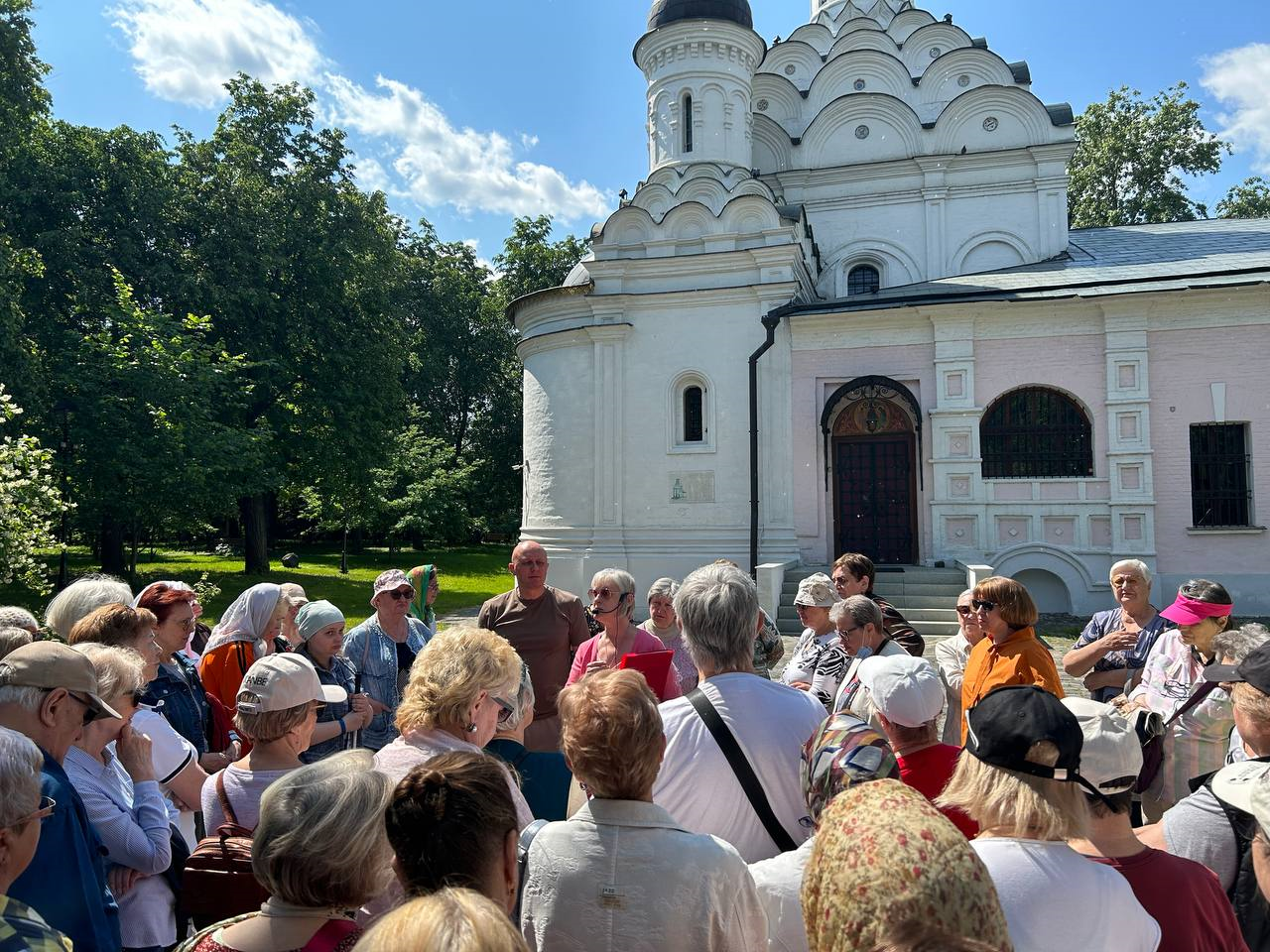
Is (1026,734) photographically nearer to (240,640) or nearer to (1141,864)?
(1141,864)

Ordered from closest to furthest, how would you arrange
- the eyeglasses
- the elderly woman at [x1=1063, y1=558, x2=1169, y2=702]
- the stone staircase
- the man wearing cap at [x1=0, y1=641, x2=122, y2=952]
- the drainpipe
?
the eyeglasses → the man wearing cap at [x1=0, y1=641, x2=122, y2=952] → the elderly woman at [x1=1063, y1=558, x2=1169, y2=702] → the stone staircase → the drainpipe

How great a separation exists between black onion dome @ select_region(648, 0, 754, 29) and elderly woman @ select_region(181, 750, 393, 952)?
60.4 ft

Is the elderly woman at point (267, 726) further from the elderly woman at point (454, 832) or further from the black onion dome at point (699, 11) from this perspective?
the black onion dome at point (699, 11)

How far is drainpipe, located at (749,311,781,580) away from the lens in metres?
14.7

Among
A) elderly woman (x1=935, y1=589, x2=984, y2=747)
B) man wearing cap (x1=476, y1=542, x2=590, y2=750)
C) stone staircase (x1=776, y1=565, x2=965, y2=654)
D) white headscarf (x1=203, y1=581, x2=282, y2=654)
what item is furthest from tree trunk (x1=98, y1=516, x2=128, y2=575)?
elderly woman (x1=935, y1=589, x2=984, y2=747)

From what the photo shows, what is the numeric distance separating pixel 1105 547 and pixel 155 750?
14329 mm

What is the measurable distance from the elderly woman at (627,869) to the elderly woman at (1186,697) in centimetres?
260

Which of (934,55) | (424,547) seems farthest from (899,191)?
(424,547)

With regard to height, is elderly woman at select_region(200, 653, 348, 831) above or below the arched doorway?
below

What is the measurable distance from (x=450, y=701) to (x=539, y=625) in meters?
2.56

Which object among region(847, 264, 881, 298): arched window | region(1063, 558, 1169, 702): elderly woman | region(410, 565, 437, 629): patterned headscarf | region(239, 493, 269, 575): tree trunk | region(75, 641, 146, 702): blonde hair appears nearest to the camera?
region(75, 641, 146, 702): blonde hair

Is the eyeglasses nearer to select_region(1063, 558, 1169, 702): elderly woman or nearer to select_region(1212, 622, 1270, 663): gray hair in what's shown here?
select_region(1212, 622, 1270, 663): gray hair

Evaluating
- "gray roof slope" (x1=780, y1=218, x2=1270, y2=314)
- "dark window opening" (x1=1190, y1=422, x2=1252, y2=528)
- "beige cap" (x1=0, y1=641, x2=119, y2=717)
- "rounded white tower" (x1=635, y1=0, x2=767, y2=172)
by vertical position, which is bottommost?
"beige cap" (x1=0, y1=641, x2=119, y2=717)

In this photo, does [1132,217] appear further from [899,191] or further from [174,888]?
[174,888]
